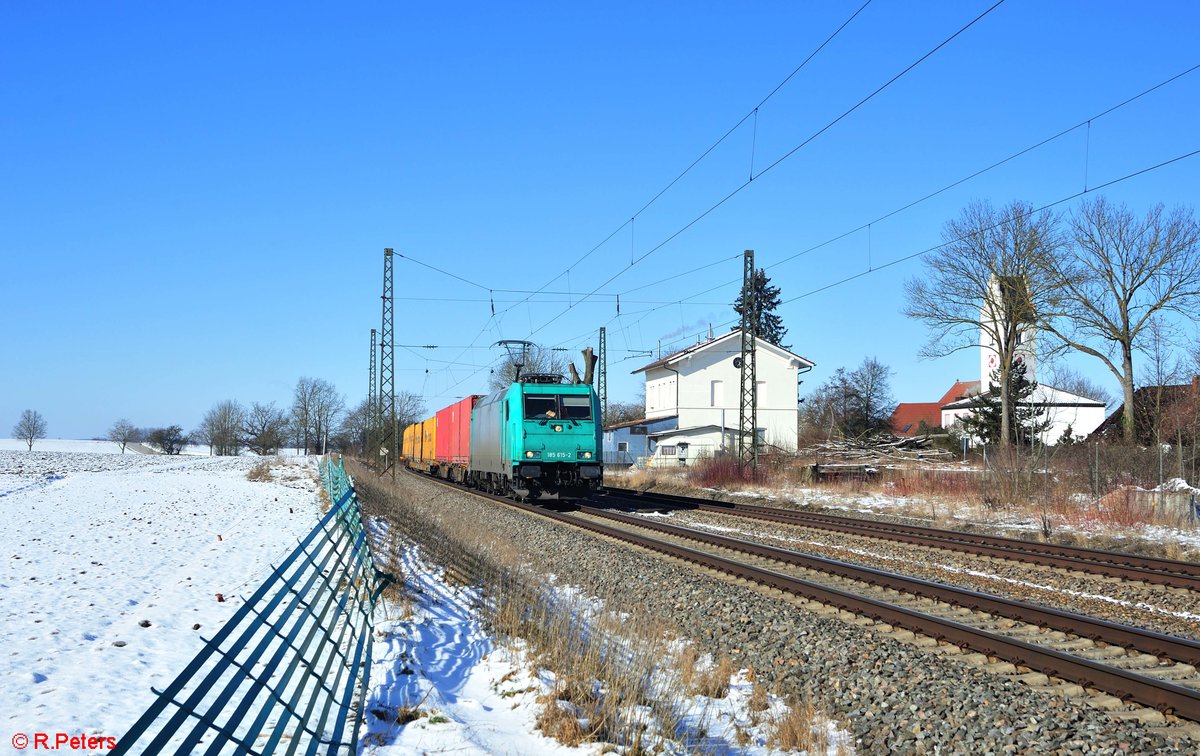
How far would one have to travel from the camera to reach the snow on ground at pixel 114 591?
6605mm

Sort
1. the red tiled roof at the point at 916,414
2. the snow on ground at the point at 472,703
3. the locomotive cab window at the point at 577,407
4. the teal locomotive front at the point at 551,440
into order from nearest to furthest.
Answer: the snow on ground at the point at 472,703 < the teal locomotive front at the point at 551,440 < the locomotive cab window at the point at 577,407 < the red tiled roof at the point at 916,414

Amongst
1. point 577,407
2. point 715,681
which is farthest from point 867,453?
point 715,681

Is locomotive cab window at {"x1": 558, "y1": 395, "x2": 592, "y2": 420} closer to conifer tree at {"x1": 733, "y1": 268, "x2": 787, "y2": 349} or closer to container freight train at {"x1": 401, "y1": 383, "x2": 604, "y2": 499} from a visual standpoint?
container freight train at {"x1": 401, "y1": 383, "x2": 604, "y2": 499}

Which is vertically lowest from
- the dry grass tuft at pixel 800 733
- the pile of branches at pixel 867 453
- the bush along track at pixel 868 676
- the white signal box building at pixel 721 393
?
the dry grass tuft at pixel 800 733

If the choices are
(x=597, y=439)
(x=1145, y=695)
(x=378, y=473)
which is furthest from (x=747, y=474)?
(x=1145, y=695)

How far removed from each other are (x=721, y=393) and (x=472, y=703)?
181ft

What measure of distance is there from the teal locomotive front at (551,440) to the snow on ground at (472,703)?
15547mm

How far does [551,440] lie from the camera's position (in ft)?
81.0

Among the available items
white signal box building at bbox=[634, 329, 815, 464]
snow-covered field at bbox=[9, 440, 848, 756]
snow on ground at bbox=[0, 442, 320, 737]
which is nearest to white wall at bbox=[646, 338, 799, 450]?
white signal box building at bbox=[634, 329, 815, 464]

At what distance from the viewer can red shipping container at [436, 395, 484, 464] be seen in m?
34.0

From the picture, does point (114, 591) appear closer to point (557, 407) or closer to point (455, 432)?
point (557, 407)

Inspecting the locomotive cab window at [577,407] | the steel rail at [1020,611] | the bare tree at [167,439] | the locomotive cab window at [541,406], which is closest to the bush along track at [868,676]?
the steel rail at [1020,611]

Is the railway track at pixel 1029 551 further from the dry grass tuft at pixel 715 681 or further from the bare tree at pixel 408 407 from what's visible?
the bare tree at pixel 408 407

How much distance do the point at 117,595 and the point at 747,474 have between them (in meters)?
23.7
